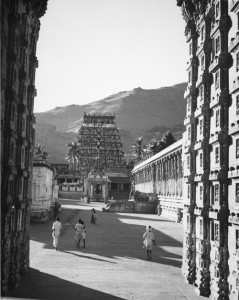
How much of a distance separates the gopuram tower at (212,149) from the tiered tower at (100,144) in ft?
328

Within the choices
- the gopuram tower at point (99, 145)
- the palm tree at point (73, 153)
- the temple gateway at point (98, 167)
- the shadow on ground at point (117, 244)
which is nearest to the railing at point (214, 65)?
the shadow on ground at point (117, 244)

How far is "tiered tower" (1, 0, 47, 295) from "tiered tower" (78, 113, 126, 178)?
324 ft

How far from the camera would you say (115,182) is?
319 feet

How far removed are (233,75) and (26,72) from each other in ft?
27.2

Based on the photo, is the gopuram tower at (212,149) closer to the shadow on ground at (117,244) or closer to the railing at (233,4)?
the railing at (233,4)

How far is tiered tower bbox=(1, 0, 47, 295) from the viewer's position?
40.8 feet

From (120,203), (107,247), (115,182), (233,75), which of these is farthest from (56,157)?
(233,75)

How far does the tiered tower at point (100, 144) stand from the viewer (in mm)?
121750

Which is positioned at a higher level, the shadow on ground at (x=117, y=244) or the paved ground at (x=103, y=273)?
the paved ground at (x=103, y=273)

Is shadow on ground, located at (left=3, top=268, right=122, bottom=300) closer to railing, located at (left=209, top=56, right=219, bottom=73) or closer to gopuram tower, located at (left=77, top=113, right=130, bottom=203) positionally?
railing, located at (left=209, top=56, right=219, bottom=73)

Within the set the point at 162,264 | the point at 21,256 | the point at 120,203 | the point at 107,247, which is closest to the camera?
the point at 21,256

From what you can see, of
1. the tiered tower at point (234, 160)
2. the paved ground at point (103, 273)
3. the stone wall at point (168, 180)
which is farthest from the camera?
the stone wall at point (168, 180)

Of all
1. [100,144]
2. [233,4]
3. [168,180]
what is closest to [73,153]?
[100,144]

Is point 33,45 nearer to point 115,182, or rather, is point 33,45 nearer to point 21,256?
point 21,256
